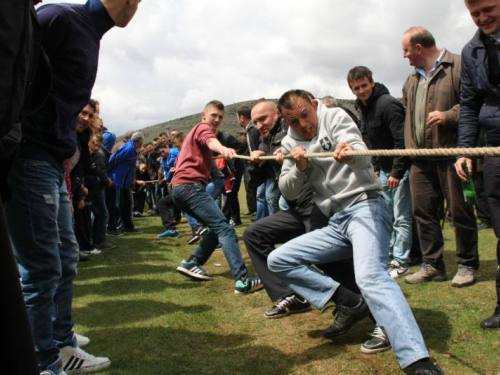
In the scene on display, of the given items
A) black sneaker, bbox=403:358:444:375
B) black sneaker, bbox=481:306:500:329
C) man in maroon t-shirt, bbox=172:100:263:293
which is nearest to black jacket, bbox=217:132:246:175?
man in maroon t-shirt, bbox=172:100:263:293

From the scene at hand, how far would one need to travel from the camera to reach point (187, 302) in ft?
14.4

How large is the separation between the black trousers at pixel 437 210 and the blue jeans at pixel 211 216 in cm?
182

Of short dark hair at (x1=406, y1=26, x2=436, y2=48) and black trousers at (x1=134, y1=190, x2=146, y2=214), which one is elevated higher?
short dark hair at (x1=406, y1=26, x2=436, y2=48)

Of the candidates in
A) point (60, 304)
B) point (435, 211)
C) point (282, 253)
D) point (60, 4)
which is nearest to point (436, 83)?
point (435, 211)

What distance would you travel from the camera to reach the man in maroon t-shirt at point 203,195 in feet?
15.8

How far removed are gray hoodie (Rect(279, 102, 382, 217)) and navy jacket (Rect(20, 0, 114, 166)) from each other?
1.59 meters

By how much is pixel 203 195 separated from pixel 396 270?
2.17 m

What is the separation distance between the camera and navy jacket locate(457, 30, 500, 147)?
314 centimetres

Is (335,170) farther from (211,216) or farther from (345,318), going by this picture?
(211,216)

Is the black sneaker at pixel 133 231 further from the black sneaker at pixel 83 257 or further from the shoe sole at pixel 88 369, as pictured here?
the shoe sole at pixel 88 369

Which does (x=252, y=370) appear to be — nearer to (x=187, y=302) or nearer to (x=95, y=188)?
(x=187, y=302)

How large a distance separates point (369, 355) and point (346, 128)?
1.50 meters

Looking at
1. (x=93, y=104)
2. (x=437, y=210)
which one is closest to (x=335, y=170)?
(x=437, y=210)

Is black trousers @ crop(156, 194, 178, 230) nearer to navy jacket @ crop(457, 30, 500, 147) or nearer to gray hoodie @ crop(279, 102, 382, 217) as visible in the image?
gray hoodie @ crop(279, 102, 382, 217)
